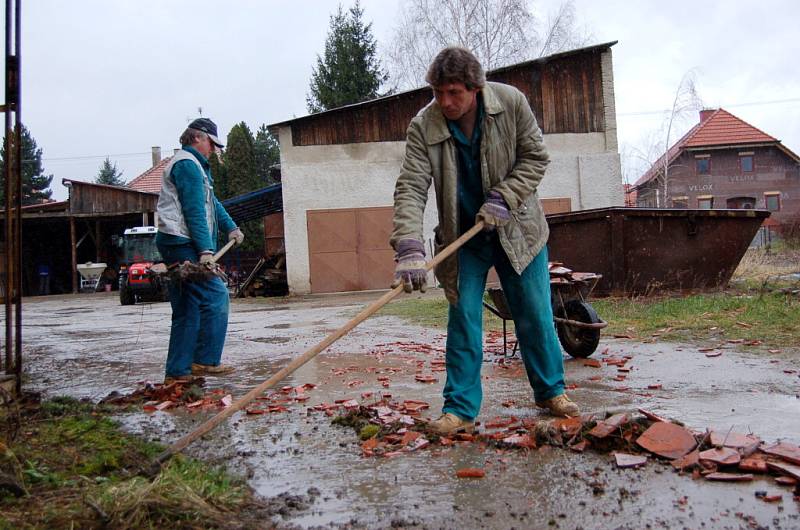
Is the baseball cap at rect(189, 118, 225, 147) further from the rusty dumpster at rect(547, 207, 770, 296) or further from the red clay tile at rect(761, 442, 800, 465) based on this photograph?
the rusty dumpster at rect(547, 207, 770, 296)

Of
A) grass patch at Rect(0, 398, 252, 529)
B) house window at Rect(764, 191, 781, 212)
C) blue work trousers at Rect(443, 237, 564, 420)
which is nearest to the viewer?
grass patch at Rect(0, 398, 252, 529)

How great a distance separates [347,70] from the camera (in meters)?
38.1

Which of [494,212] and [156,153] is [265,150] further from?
[494,212]

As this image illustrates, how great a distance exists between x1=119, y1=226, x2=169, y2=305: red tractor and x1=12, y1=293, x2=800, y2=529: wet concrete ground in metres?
12.4

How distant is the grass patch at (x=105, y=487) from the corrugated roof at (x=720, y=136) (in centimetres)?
4096

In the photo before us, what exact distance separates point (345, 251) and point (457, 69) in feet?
51.5

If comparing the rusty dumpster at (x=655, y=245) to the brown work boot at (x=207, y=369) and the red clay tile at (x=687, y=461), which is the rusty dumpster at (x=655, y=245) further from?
the red clay tile at (x=687, y=461)

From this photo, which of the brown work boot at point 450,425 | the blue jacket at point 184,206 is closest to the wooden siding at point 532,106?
the blue jacket at point 184,206

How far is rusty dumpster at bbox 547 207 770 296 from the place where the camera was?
976 centimetres

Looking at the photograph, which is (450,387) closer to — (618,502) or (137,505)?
(618,502)

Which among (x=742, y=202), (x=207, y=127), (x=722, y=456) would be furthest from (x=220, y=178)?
(x=722, y=456)

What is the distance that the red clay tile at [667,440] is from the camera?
9.20 ft

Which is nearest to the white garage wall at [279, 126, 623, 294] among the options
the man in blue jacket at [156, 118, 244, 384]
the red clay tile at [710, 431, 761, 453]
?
the man in blue jacket at [156, 118, 244, 384]

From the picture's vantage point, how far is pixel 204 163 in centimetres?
532
